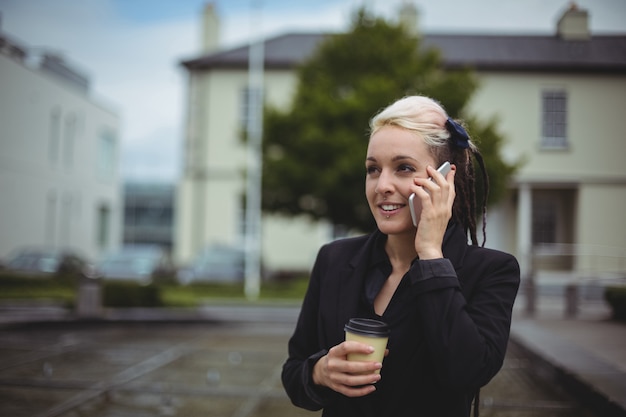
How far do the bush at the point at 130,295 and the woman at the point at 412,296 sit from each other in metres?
11.7

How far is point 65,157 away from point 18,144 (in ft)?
25.6

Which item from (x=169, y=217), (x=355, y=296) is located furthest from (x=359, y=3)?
(x=169, y=217)

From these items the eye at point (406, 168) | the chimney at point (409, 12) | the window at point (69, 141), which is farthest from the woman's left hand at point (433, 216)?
the window at point (69, 141)

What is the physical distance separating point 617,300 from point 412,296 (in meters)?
9.97

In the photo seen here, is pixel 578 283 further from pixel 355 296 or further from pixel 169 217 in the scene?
pixel 169 217

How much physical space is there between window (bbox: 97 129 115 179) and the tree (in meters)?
22.9

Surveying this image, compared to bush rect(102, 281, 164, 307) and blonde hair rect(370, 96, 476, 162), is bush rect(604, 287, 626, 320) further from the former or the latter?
blonde hair rect(370, 96, 476, 162)

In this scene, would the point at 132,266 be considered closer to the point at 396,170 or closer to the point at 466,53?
the point at 466,53

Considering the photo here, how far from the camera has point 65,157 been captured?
34.7m

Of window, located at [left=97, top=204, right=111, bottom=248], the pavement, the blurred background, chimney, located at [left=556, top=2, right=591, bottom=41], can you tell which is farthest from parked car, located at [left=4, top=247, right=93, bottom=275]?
chimney, located at [left=556, top=2, right=591, bottom=41]

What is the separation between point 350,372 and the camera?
183cm

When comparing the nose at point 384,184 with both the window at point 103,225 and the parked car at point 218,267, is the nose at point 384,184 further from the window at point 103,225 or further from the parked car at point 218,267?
the window at point 103,225

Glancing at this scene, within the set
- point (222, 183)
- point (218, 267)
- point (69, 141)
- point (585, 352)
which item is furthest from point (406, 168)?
point (69, 141)

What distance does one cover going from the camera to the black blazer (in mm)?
1810
